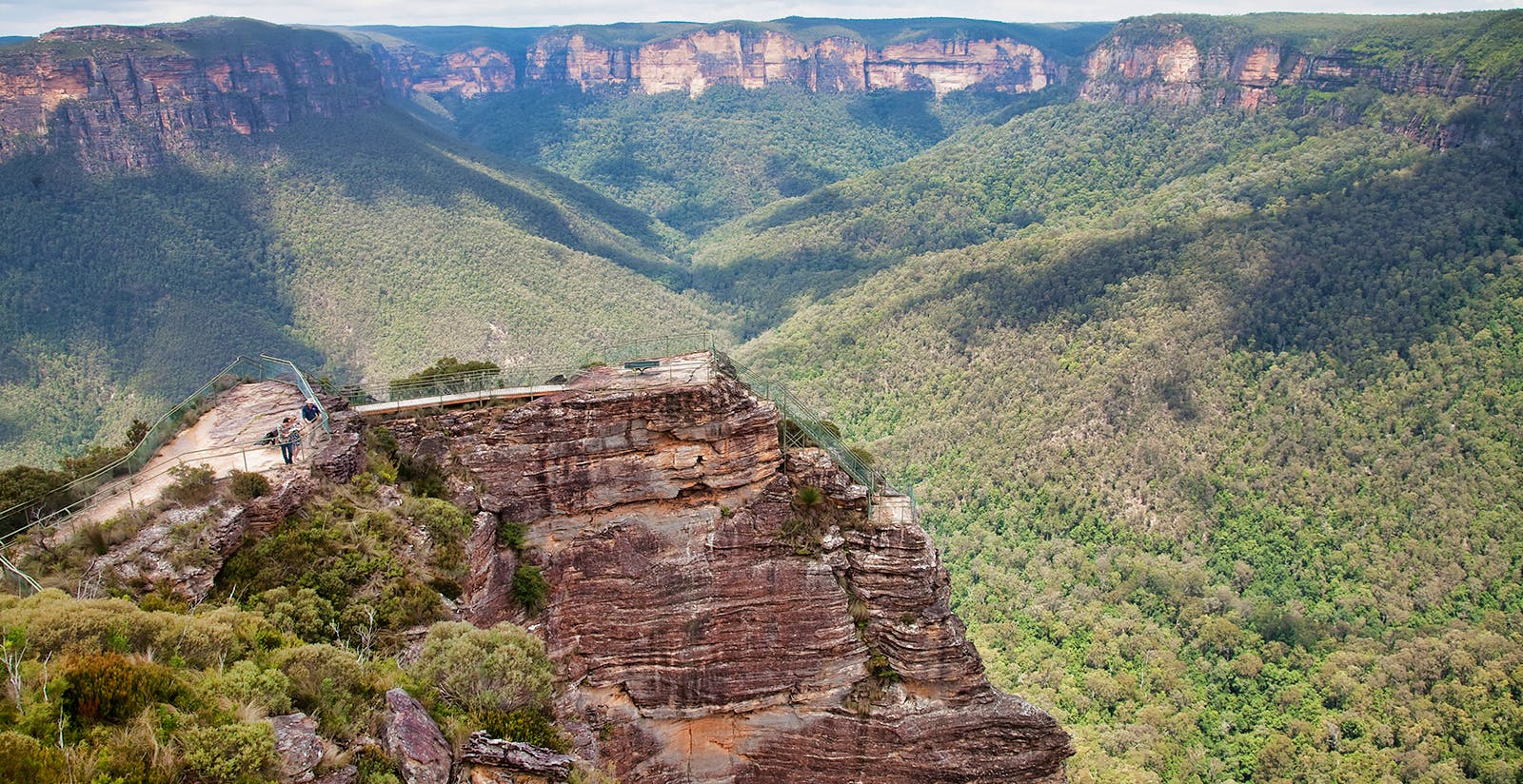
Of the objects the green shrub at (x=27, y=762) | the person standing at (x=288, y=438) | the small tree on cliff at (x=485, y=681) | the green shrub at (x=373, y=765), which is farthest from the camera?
the person standing at (x=288, y=438)

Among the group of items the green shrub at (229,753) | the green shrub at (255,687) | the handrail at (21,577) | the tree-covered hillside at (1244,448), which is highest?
the handrail at (21,577)

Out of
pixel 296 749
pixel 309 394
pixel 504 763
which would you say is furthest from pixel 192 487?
pixel 504 763

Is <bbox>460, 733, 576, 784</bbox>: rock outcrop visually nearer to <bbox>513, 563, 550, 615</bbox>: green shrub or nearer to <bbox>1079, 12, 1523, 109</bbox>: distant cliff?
<bbox>513, 563, 550, 615</bbox>: green shrub

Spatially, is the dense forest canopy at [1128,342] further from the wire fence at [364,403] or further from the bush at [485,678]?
the wire fence at [364,403]

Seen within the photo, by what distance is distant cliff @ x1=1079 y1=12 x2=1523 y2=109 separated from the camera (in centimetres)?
9456

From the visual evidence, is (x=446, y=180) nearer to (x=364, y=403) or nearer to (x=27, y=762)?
(x=364, y=403)

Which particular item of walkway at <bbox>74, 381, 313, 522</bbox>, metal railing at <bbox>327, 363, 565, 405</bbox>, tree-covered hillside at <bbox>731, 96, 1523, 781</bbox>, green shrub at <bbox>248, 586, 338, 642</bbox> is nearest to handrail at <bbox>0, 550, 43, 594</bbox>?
walkway at <bbox>74, 381, 313, 522</bbox>

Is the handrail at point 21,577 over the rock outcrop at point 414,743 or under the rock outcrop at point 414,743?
over

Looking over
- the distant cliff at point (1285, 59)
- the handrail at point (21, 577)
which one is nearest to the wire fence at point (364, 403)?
the handrail at point (21, 577)

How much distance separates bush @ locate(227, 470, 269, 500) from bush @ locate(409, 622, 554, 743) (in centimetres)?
446

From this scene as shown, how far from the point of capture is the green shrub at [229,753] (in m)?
12.8

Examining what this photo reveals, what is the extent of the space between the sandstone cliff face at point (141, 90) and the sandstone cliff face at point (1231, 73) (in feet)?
338

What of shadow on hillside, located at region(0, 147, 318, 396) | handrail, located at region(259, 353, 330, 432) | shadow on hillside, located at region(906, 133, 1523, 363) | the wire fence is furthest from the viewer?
shadow on hillside, located at region(0, 147, 318, 396)

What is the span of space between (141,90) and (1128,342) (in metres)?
90.8
